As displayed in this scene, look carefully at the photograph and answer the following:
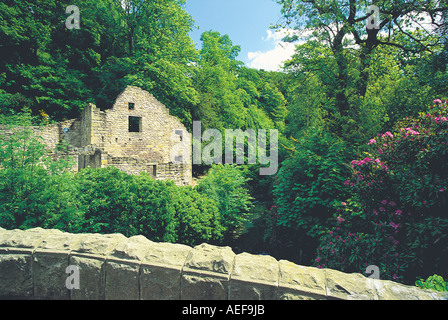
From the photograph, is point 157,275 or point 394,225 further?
point 394,225

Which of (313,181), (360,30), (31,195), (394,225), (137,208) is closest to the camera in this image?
(394,225)

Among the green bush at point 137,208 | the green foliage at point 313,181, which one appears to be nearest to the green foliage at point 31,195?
the green bush at point 137,208

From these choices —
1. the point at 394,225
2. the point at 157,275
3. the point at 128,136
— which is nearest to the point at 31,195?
the point at 157,275

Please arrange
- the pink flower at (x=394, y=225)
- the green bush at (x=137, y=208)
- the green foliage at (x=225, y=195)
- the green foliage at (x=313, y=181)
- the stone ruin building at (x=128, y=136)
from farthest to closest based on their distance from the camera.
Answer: the stone ruin building at (x=128, y=136)
the green foliage at (x=225, y=195)
the green foliage at (x=313, y=181)
the green bush at (x=137, y=208)
the pink flower at (x=394, y=225)

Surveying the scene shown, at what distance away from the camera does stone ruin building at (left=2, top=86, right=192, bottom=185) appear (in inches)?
446

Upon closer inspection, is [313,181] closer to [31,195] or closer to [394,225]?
[394,225]

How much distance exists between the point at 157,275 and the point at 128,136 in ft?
49.4

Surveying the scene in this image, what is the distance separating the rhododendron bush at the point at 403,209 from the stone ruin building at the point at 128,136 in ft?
28.0

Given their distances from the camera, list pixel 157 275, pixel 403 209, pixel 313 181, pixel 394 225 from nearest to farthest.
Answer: pixel 157 275
pixel 394 225
pixel 403 209
pixel 313 181

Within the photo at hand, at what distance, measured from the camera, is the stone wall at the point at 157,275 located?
1904 millimetres

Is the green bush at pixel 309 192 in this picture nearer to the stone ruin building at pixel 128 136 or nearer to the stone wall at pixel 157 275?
the stone wall at pixel 157 275

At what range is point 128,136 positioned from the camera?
15.9 m

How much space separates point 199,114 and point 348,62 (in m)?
12.3
